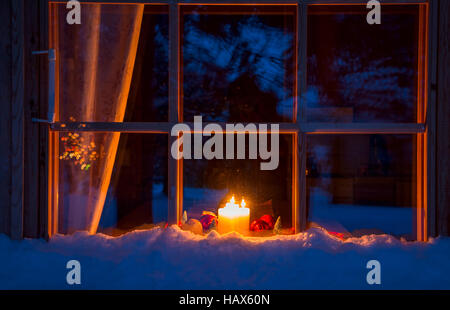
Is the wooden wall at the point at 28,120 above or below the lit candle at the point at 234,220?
above

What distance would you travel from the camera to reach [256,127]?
3.60ft

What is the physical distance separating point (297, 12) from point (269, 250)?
2.95ft

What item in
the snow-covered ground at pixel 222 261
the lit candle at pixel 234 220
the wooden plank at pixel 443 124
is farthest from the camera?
the lit candle at pixel 234 220

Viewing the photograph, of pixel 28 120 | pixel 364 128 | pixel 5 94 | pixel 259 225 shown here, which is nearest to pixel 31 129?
pixel 28 120

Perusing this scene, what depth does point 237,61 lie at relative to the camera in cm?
127

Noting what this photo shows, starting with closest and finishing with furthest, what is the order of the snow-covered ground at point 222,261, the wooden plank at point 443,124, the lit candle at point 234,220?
1. the snow-covered ground at point 222,261
2. the wooden plank at point 443,124
3. the lit candle at point 234,220

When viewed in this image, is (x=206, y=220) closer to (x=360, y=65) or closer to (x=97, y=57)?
(x=97, y=57)

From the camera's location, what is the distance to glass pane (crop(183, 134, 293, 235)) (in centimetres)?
122

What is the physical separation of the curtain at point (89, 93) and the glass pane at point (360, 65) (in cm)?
77

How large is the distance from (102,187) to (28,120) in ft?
1.22

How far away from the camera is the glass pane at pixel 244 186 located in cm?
122

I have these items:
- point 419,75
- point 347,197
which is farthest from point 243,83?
point 347,197

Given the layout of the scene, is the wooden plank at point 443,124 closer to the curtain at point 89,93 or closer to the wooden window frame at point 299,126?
the wooden window frame at point 299,126

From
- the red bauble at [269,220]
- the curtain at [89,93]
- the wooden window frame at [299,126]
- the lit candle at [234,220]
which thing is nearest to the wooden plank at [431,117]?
the wooden window frame at [299,126]
